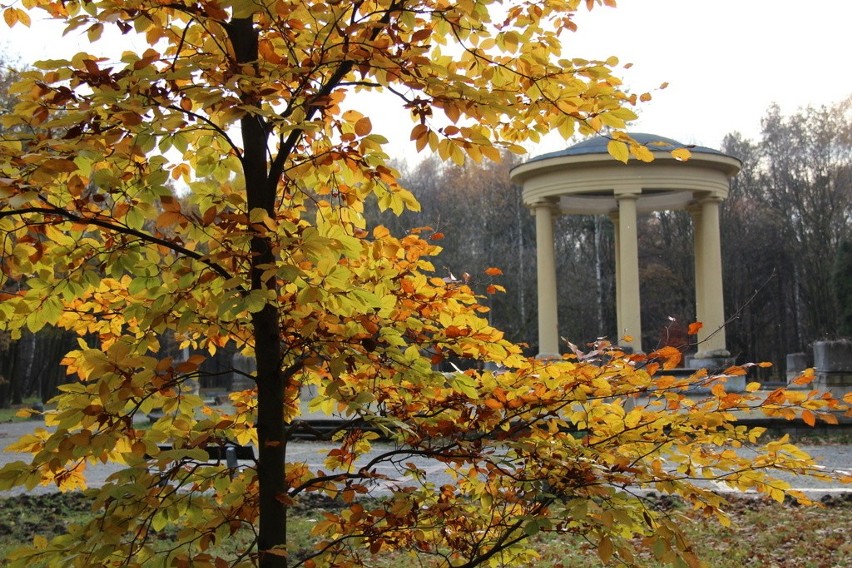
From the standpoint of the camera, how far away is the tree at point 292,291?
2.13 m

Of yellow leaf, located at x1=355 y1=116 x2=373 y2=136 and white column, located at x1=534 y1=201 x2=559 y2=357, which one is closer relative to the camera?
yellow leaf, located at x1=355 y1=116 x2=373 y2=136

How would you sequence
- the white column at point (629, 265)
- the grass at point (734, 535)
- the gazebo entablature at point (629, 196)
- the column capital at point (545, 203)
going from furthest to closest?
the column capital at point (545, 203)
the white column at point (629, 265)
the gazebo entablature at point (629, 196)
the grass at point (734, 535)

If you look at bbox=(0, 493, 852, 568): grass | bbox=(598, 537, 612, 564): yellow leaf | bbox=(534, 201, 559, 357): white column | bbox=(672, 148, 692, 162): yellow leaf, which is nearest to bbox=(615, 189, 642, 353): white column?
bbox=(534, 201, 559, 357): white column

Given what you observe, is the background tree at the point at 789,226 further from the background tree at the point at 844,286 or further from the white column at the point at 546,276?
the white column at the point at 546,276

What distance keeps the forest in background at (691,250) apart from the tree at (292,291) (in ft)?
94.7

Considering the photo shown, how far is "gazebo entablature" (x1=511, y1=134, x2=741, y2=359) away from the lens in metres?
18.5

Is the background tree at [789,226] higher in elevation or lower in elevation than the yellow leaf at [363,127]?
higher

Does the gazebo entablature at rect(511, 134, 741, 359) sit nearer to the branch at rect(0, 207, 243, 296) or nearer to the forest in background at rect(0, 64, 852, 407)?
the forest in background at rect(0, 64, 852, 407)

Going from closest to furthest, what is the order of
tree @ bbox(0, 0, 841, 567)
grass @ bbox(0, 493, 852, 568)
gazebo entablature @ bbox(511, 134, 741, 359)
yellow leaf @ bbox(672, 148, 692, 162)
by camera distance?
tree @ bbox(0, 0, 841, 567) < yellow leaf @ bbox(672, 148, 692, 162) < grass @ bbox(0, 493, 852, 568) < gazebo entablature @ bbox(511, 134, 741, 359)

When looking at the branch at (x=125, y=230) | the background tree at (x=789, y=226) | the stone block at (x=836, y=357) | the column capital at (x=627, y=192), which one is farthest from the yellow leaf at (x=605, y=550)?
the background tree at (x=789, y=226)

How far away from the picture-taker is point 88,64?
2.12 metres

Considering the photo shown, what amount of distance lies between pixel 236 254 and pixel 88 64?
1.88ft

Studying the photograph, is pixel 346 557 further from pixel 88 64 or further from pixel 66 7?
pixel 66 7

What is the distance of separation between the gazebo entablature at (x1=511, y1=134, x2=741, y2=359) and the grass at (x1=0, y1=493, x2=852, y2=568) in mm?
10473
